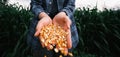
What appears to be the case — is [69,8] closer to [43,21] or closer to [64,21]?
[64,21]

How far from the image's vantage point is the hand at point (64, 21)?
2.95m

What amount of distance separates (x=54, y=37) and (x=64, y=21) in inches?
5.6

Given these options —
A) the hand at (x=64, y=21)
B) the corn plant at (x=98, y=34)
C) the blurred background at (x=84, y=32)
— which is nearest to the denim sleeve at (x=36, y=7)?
the hand at (x=64, y=21)

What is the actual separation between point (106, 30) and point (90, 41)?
305 mm

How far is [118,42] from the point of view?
6320 mm

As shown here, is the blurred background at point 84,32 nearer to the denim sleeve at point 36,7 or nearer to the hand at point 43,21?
the denim sleeve at point 36,7

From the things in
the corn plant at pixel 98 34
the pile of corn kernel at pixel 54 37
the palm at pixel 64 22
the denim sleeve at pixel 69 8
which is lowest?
the corn plant at pixel 98 34

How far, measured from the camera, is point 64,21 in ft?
9.81

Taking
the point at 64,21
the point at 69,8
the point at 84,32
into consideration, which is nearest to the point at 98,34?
the point at 84,32

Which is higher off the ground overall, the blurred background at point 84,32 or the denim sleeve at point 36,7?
the denim sleeve at point 36,7

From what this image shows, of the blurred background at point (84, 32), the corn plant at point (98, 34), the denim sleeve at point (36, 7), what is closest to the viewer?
the denim sleeve at point (36, 7)

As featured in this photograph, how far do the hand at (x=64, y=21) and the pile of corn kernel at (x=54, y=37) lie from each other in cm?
3

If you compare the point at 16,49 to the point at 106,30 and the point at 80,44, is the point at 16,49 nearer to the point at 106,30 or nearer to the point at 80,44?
the point at 80,44

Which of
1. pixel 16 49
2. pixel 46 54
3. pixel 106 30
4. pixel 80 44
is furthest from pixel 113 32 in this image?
pixel 46 54
